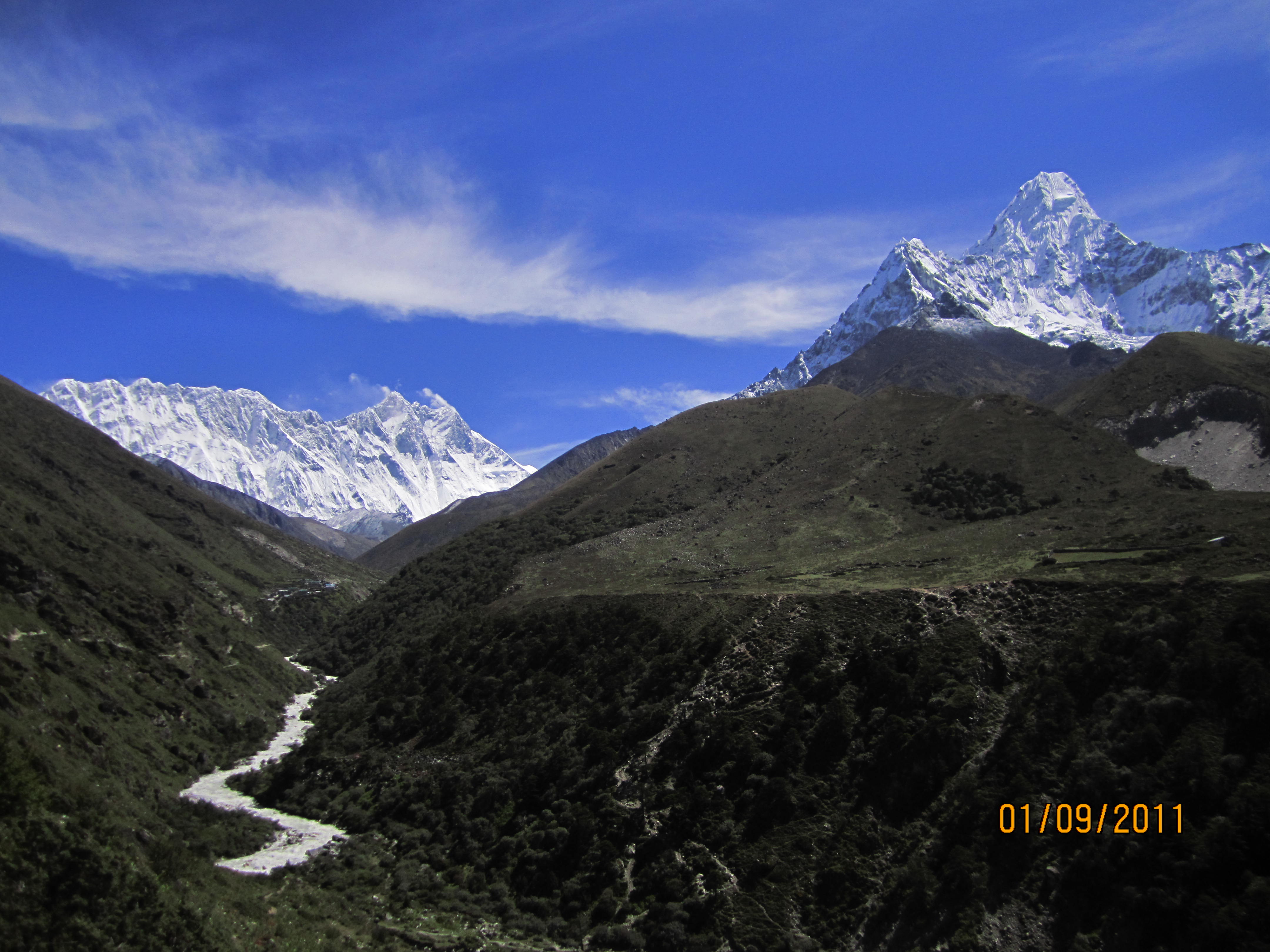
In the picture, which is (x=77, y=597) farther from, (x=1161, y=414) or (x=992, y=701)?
(x=1161, y=414)

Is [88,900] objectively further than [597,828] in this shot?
No

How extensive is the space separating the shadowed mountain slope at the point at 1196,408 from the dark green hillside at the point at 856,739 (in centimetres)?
6469

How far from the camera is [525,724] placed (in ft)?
204

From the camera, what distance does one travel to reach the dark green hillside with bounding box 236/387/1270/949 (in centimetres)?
3312

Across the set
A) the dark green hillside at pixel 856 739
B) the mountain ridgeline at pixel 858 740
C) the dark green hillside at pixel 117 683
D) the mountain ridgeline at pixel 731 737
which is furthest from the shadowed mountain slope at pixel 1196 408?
the dark green hillside at pixel 117 683

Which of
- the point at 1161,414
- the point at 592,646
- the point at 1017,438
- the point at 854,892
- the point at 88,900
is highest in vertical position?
the point at 1161,414

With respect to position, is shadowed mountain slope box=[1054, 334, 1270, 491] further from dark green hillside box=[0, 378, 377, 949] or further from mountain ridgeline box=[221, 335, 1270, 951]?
dark green hillside box=[0, 378, 377, 949]

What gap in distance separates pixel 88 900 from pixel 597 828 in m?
26.9

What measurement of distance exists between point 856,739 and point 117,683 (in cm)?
6531

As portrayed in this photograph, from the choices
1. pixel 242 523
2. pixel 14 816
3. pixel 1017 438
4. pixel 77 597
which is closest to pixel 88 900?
pixel 14 816

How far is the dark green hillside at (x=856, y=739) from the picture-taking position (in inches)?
1304

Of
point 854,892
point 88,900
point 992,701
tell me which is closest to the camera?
point 88,900

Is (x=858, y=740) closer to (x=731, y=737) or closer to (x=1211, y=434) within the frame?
(x=731, y=737)

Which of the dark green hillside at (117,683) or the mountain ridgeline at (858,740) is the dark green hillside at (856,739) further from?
the dark green hillside at (117,683)
